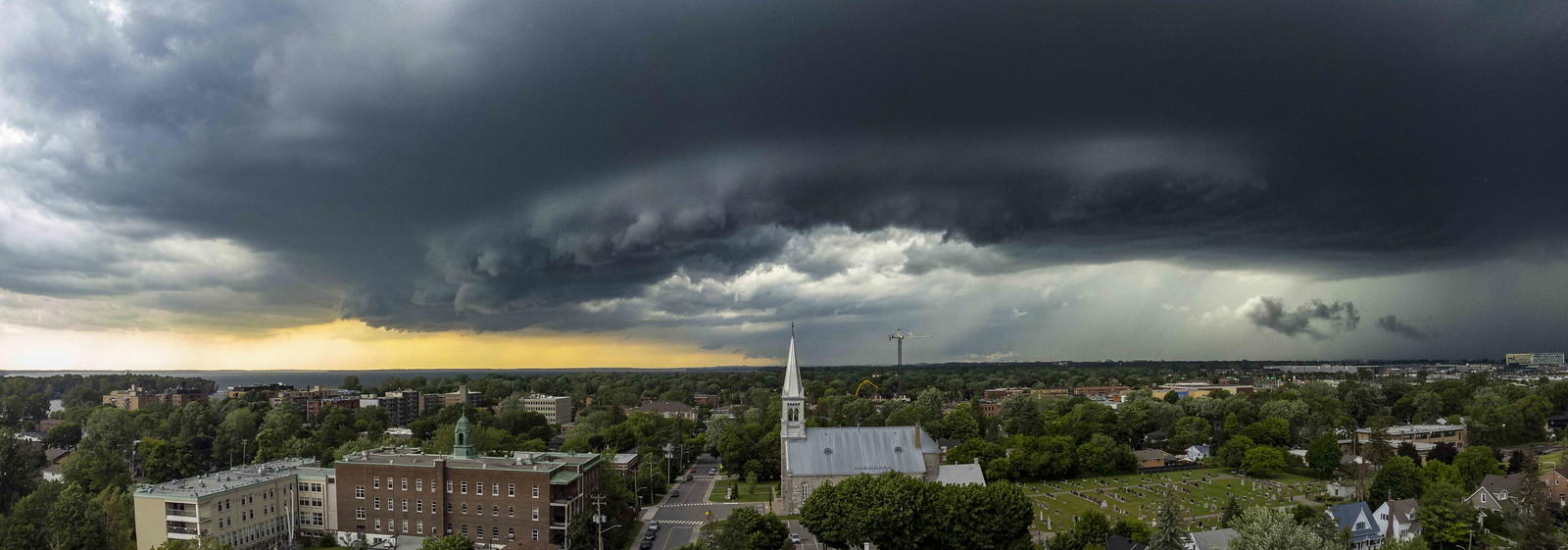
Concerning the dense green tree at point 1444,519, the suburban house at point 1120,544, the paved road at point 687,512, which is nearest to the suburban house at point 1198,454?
the dense green tree at point 1444,519

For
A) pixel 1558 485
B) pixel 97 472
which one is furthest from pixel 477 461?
pixel 1558 485

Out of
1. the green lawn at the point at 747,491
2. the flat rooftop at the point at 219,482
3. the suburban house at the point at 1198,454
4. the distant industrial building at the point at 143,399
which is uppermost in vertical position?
the flat rooftop at the point at 219,482

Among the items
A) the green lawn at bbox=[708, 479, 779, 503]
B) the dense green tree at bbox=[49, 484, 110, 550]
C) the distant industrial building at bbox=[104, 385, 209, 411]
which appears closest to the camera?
the dense green tree at bbox=[49, 484, 110, 550]

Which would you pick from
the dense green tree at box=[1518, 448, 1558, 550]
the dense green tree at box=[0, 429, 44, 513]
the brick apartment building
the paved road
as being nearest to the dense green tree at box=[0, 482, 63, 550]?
the dense green tree at box=[0, 429, 44, 513]

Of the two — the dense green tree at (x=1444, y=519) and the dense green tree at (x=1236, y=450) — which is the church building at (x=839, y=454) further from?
the dense green tree at (x=1236, y=450)

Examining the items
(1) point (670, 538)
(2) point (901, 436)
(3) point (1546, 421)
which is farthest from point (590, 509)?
(3) point (1546, 421)

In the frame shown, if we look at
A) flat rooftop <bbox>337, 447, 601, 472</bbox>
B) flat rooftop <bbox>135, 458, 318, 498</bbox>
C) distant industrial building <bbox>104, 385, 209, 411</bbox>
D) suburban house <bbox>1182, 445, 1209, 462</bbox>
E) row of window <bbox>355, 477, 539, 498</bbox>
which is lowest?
suburban house <bbox>1182, 445, 1209, 462</bbox>

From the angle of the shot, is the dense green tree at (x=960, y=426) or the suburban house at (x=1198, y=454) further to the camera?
the dense green tree at (x=960, y=426)

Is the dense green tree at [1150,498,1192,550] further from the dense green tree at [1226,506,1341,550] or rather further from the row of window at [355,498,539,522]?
the row of window at [355,498,539,522]
